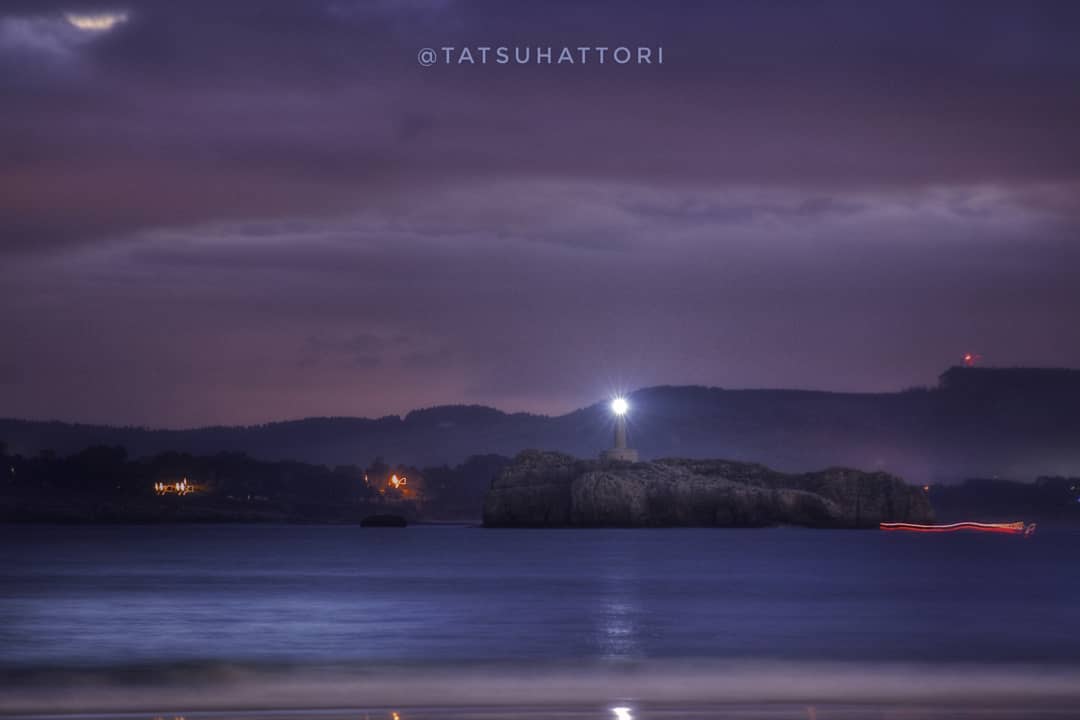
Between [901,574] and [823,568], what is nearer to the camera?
[901,574]

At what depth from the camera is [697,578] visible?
306ft

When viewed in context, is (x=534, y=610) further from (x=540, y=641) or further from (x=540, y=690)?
(x=540, y=690)

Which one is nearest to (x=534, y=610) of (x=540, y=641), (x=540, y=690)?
(x=540, y=641)

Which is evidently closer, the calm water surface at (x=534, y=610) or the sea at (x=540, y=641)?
the sea at (x=540, y=641)

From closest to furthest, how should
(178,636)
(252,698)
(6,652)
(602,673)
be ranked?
1. (252,698)
2. (602,673)
3. (6,652)
4. (178,636)

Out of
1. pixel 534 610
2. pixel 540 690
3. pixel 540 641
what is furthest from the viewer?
pixel 534 610

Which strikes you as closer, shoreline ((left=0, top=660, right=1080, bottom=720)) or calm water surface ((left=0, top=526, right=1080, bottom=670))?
shoreline ((left=0, top=660, right=1080, bottom=720))

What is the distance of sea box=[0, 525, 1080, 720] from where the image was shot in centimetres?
2817

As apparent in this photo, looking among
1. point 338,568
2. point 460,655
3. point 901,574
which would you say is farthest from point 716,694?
point 338,568

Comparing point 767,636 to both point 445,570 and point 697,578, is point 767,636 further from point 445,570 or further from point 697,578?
point 445,570

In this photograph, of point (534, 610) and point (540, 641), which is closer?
point (540, 641)

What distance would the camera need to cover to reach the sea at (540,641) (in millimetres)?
28172

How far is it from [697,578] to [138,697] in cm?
6667

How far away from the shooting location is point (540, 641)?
49.0m
